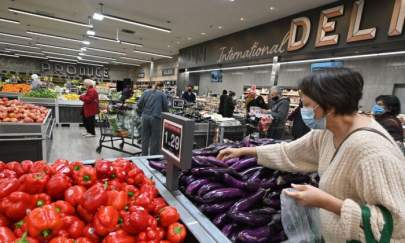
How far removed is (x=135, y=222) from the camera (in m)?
1.00

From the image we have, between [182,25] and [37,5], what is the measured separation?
5.37 meters

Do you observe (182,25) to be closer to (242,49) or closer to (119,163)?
(242,49)

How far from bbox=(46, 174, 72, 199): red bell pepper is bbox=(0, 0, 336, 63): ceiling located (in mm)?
7214

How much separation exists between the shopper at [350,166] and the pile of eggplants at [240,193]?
29 cm

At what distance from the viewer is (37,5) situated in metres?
8.88

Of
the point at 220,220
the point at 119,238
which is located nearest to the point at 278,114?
the point at 220,220

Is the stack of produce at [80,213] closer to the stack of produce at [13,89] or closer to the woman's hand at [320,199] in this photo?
the woman's hand at [320,199]

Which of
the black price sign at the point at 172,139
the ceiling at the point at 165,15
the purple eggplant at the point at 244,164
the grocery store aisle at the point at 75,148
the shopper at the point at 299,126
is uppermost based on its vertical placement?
the ceiling at the point at 165,15

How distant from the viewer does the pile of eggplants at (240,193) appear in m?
1.19

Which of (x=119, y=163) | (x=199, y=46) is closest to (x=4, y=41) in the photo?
(x=199, y=46)

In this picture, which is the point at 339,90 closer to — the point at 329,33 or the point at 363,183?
the point at 363,183

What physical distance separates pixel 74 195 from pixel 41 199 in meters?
0.15

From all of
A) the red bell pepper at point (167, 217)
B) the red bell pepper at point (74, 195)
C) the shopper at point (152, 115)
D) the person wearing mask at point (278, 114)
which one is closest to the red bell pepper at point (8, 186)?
the red bell pepper at point (74, 195)

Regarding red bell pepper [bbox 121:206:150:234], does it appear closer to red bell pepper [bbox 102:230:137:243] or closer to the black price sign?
Answer: red bell pepper [bbox 102:230:137:243]
